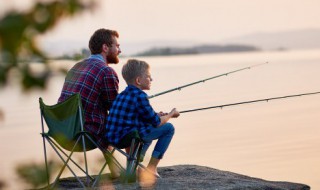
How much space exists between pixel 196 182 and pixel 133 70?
28.5 inches

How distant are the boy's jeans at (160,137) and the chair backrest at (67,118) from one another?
0.31 metres

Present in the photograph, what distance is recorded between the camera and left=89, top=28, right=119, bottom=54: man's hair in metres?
4.64

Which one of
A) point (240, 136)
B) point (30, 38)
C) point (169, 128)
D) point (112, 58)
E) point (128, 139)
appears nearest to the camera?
point (30, 38)

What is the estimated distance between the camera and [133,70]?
14.4 feet

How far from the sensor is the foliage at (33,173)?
121 cm

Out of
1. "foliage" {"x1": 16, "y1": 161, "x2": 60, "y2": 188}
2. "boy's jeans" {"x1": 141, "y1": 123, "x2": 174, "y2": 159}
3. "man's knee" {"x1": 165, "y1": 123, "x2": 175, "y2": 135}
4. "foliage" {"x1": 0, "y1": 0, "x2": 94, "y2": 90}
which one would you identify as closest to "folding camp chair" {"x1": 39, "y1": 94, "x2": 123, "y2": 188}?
"boy's jeans" {"x1": 141, "y1": 123, "x2": 174, "y2": 159}

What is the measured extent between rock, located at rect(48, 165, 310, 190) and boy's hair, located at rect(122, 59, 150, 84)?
20.1 inches

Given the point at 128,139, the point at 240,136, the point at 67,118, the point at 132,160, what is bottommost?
the point at 240,136

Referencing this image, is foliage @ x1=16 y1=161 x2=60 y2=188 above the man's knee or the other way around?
above

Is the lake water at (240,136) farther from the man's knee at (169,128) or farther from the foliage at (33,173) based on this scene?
the foliage at (33,173)

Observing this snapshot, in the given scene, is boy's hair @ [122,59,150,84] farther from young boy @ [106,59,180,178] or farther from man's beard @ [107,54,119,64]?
man's beard @ [107,54,119,64]

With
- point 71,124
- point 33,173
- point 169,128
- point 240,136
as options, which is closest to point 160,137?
point 169,128

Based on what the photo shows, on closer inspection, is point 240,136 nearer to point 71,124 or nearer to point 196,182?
point 196,182

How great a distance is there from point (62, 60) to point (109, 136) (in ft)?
10.7
